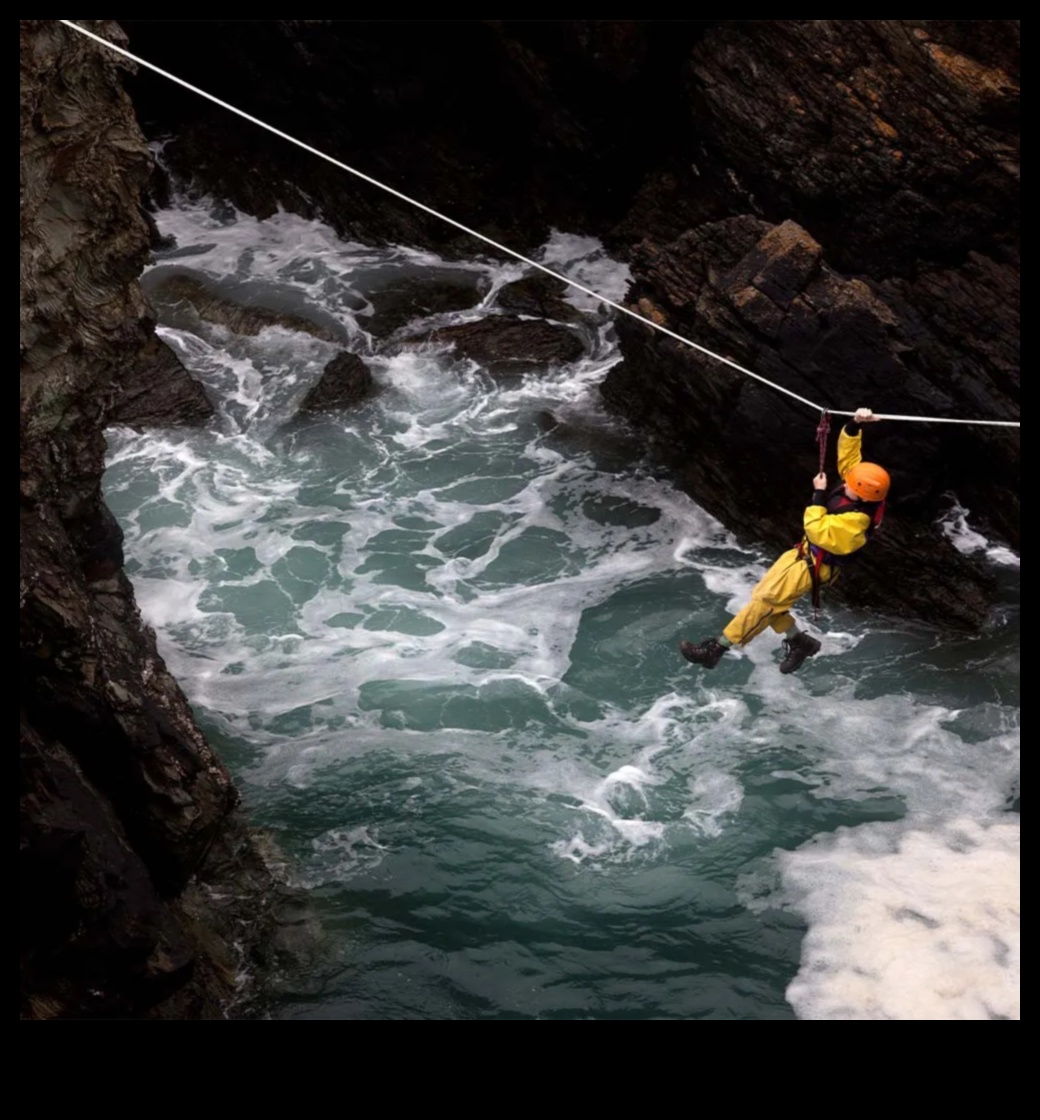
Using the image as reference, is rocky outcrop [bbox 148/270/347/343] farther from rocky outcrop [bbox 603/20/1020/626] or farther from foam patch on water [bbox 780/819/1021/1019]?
foam patch on water [bbox 780/819/1021/1019]

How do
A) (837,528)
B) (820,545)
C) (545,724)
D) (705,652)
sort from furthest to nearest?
1. (545,724)
2. (705,652)
3. (820,545)
4. (837,528)

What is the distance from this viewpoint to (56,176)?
25.6 ft

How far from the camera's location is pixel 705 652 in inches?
409

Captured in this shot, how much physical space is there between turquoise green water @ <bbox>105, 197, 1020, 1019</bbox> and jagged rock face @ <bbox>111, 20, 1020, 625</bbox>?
909mm

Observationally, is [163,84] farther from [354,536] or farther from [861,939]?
[861,939]

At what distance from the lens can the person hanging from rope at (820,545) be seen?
9250 mm

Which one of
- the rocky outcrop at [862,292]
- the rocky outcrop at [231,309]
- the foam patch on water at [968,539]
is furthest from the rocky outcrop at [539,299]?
the foam patch on water at [968,539]

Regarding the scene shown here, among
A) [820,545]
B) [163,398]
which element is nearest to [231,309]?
[163,398]

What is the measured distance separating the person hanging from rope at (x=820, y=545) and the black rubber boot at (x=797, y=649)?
0.6 inches

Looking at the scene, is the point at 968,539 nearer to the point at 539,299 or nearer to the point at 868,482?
the point at 868,482

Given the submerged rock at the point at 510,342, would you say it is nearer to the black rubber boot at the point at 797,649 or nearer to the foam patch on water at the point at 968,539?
the foam patch on water at the point at 968,539

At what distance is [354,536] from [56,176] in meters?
6.48

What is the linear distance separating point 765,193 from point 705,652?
7029 millimetres

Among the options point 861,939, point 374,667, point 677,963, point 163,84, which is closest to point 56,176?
point 374,667
